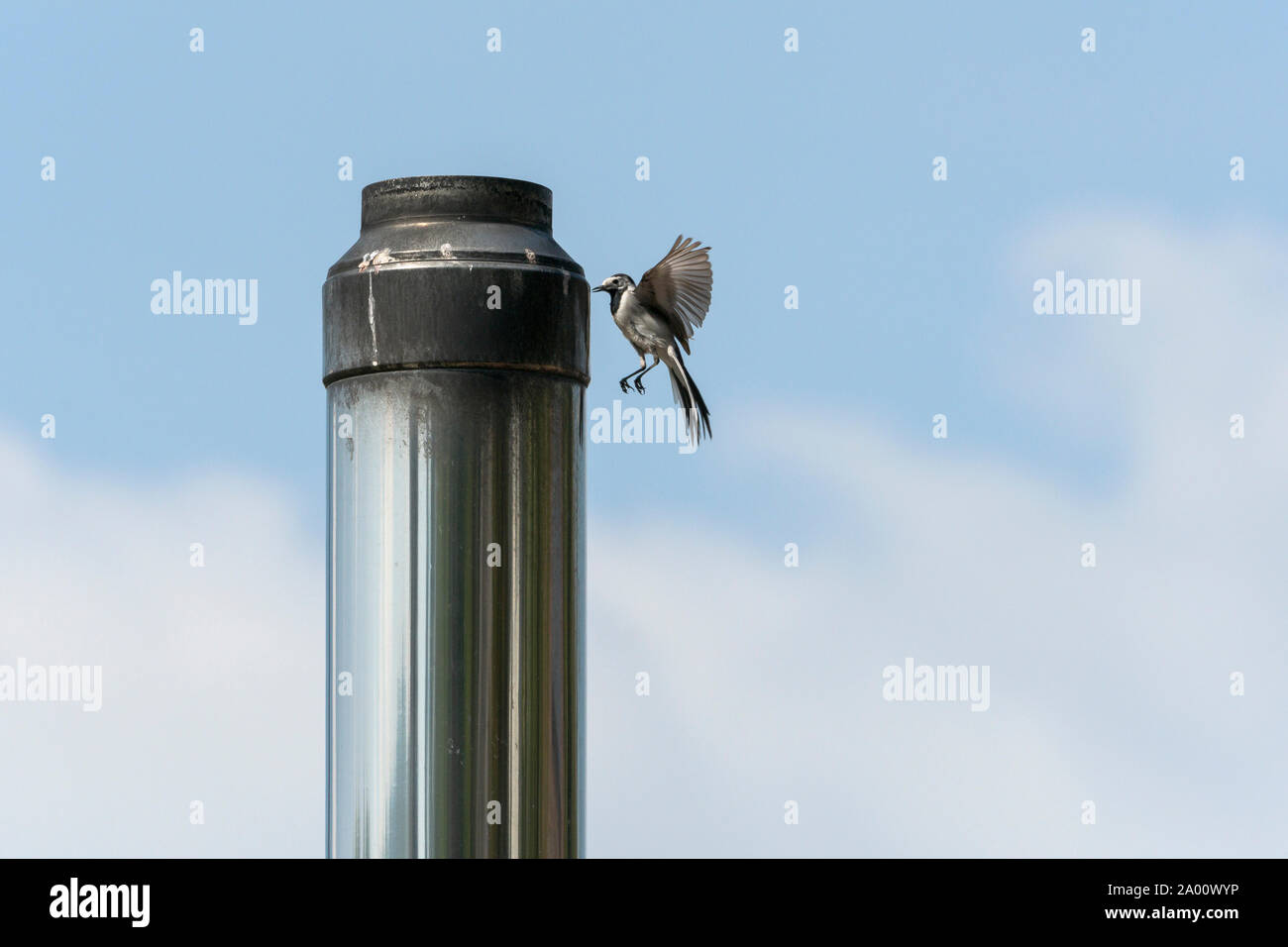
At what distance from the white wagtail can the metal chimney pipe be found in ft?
2.76

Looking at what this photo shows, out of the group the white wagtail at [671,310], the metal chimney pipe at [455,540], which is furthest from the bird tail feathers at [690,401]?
the metal chimney pipe at [455,540]

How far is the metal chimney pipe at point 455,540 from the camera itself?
8.44 m

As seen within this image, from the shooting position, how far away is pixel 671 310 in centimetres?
1004

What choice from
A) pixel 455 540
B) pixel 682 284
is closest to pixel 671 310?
pixel 682 284

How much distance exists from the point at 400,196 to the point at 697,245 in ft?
5.22

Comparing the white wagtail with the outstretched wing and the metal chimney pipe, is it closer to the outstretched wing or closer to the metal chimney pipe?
the outstretched wing

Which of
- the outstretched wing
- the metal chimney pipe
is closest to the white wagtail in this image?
the outstretched wing

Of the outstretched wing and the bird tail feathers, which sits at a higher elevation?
the outstretched wing

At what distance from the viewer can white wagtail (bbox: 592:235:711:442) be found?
9.85m

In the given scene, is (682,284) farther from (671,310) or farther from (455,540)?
(455,540)

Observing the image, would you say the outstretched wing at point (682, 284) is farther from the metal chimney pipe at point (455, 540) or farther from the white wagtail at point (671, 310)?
the metal chimney pipe at point (455, 540)
